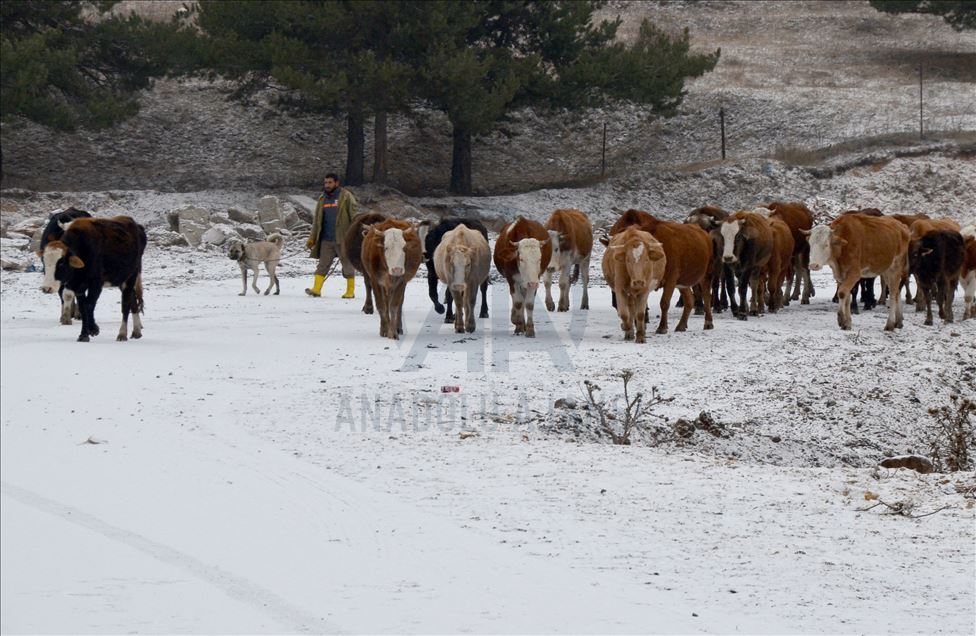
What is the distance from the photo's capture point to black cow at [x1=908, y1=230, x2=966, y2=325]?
1909 centimetres

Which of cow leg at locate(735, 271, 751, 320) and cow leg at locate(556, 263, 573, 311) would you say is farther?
cow leg at locate(556, 263, 573, 311)

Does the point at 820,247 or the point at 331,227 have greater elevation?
the point at 331,227

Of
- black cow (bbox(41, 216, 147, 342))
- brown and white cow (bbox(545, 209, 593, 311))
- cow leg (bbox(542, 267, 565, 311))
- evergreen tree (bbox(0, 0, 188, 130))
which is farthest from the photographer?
evergreen tree (bbox(0, 0, 188, 130))

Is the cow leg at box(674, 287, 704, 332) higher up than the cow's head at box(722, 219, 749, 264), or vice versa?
the cow's head at box(722, 219, 749, 264)

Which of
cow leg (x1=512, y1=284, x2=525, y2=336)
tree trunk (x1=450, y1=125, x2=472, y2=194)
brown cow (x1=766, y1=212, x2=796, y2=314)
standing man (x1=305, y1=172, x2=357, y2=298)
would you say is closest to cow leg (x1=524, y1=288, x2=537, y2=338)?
cow leg (x1=512, y1=284, x2=525, y2=336)

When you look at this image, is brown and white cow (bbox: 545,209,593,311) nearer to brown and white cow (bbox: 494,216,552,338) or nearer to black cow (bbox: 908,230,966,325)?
brown and white cow (bbox: 494,216,552,338)

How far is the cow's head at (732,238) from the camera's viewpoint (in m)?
18.9

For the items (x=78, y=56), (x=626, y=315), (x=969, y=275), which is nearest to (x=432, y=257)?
(x=626, y=315)

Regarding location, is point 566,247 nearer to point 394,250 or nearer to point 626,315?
point 626,315

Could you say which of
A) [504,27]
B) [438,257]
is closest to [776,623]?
[438,257]

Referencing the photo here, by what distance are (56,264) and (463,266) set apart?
482 centimetres

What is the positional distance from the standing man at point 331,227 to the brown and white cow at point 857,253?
7.15 metres

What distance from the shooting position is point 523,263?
16.8m

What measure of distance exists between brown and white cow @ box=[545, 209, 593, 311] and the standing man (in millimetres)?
3217
